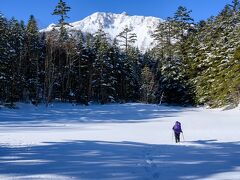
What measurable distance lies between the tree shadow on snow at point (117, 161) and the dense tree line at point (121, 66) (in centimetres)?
2561

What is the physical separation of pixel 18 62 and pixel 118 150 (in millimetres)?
35016

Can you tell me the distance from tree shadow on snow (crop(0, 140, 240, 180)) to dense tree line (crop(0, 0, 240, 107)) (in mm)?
25609

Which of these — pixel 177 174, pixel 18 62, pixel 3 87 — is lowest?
pixel 177 174

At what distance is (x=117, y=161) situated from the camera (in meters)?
12.2

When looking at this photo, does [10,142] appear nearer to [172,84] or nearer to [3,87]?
[3,87]

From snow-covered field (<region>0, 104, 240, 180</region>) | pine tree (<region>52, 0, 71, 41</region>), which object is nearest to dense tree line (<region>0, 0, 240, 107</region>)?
pine tree (<region>52, 0, 71, 41</region>)

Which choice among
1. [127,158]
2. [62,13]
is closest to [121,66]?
[62,13]

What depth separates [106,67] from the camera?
5388cm

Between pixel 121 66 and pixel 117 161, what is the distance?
4597cm

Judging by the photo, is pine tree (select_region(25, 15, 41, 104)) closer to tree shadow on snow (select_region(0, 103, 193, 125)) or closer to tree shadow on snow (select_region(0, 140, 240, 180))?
tree shadow on snow (select_region(0, 103, 193, 125))

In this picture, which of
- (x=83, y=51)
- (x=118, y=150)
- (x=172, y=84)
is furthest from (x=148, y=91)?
(x=118, y=150)

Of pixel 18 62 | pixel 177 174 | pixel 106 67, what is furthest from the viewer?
pixel 106 67

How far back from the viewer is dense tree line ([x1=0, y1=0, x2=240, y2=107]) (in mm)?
43344

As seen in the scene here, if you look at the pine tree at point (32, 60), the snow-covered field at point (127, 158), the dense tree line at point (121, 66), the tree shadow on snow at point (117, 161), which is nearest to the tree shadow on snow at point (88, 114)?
the dense tree line at point (121, 66)
